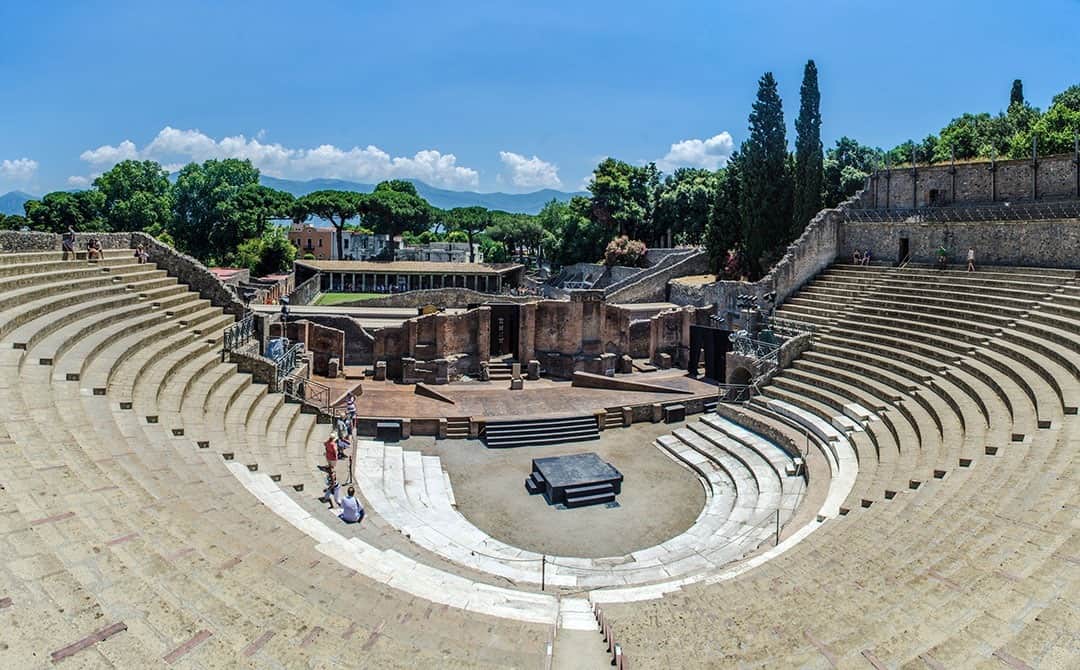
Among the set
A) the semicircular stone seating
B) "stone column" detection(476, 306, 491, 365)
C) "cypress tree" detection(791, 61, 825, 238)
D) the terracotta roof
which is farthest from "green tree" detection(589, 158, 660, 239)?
the semicircular stone seating

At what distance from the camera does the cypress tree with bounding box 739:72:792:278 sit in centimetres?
3569

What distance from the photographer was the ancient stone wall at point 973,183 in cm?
2748

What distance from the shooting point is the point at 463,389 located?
2678 cm

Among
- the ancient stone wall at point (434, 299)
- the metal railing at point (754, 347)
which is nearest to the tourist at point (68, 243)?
the metal railing at point (754, 347)

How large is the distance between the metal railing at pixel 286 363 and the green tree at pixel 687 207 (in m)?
34.9

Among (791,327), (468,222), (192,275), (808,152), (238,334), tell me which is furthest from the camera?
(468,222)

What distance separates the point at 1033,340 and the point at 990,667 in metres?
14.6

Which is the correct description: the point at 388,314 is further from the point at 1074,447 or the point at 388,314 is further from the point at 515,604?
the point at 1074,447

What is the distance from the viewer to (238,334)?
20359mm

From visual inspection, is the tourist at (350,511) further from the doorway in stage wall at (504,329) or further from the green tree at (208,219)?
the green tree at (208,219)

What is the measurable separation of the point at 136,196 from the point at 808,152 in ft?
202

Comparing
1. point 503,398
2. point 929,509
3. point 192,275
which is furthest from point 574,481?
point 192,275

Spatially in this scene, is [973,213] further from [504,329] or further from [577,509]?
[577,509]

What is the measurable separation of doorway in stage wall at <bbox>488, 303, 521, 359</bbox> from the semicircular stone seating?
10804mm
